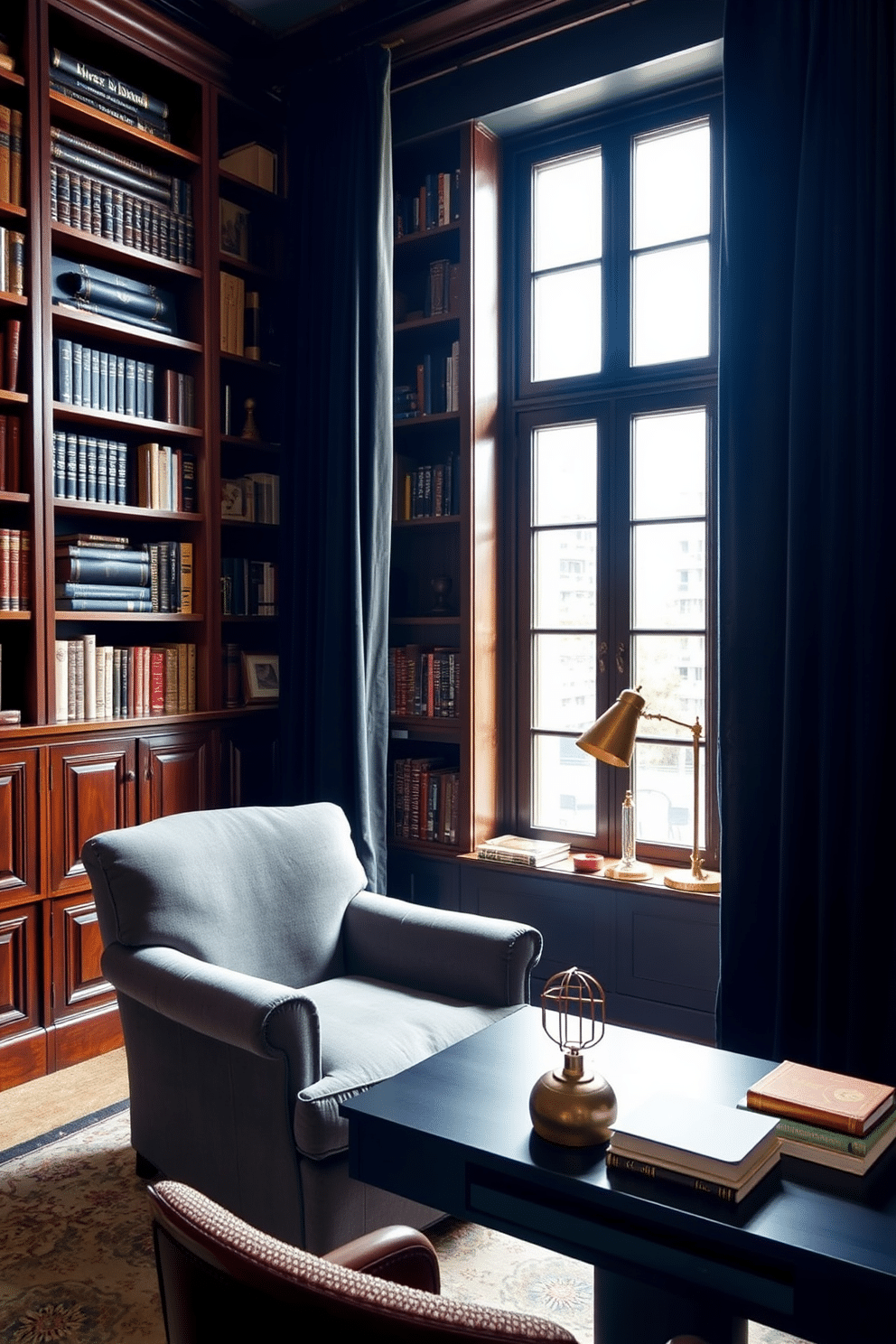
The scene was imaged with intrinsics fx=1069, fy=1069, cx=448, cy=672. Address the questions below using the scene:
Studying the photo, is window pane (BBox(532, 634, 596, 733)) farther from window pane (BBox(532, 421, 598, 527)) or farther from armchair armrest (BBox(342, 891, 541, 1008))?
armchair armrest (BBox(342, 891, 541, 1008))

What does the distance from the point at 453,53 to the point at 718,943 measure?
3.07 metres

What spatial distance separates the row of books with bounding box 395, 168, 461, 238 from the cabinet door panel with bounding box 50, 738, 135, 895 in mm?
2154

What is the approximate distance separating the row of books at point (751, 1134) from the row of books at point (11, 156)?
3007 millimetres

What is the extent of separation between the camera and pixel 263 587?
409 centimetres

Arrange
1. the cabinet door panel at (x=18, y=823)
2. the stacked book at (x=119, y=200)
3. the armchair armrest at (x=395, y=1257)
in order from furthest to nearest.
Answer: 1. the stacked book at (x=119, y=200)
2. the cabinet door panel at (x=18, y=823)
3. the armchair armrest at (x=395, y=1257)

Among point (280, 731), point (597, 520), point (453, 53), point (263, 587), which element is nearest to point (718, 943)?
point (597, 520)

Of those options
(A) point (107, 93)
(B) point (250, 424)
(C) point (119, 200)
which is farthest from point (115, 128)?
(B) point (250, 424)

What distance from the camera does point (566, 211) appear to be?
3.82 metres

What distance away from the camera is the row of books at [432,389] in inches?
152

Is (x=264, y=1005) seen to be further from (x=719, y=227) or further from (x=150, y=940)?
(x=719, y=227)

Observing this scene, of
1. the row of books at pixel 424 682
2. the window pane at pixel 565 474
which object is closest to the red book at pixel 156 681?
the row of books at pixel 424 682

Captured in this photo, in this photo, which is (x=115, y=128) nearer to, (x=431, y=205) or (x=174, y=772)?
(x=431, y=205)

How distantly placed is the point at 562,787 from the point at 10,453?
2124mm

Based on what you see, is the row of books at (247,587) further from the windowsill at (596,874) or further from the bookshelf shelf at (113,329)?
the windowsill at (596,874)
